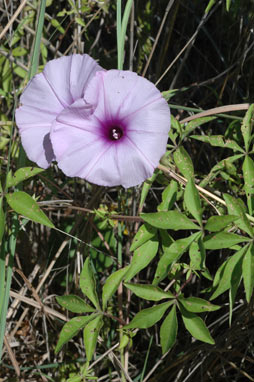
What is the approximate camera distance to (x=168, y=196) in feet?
4.17

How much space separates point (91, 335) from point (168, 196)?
425mm

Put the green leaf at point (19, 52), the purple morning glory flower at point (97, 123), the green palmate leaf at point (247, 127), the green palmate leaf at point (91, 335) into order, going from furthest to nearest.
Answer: the green leaf at point (19, 52)
the green palmate leaf at point (247, 127)
the green palmate leaf at point (91, 335)
the purple morning glory flower at point (97, 123)

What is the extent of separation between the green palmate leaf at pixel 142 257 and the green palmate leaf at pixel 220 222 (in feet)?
0.60

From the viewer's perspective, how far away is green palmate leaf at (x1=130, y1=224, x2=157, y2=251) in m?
1.24

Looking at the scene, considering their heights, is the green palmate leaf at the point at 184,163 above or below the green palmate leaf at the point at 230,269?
above

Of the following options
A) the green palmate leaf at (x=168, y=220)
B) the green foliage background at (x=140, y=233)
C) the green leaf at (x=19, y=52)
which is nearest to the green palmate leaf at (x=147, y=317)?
the green foliage background at (x=140, y=233)

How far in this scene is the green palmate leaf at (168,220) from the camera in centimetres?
117

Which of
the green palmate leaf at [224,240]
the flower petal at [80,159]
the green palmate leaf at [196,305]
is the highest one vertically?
the flower petal at [80,159]

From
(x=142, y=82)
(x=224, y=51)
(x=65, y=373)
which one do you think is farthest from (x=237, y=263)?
(x=224, y=51)

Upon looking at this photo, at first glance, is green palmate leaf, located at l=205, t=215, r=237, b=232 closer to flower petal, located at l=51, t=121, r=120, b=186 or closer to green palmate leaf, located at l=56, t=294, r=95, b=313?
flower petal, located at l=51, t=121, r=120, b=186

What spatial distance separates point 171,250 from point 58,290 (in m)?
0.94

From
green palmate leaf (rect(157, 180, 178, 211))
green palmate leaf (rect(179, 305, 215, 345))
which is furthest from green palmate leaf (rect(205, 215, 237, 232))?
green palmate leaf (rect(179, 305, 215, 345))

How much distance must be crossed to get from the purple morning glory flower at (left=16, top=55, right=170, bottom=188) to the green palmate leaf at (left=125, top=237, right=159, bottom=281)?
0.78ft

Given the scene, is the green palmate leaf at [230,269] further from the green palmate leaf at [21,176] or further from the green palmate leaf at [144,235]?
the green palmate leaf at [21,176]
